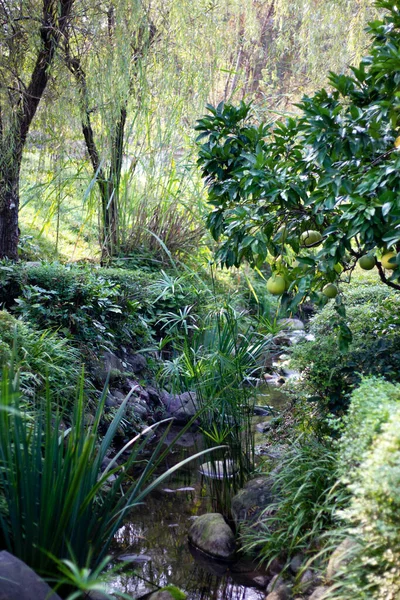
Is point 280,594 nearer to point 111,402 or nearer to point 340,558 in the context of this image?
point 340,558

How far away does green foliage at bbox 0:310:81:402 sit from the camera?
341 centimetres

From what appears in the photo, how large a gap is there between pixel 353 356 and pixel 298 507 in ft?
3.11

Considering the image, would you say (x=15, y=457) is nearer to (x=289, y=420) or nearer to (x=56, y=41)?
(x=289, y=420)

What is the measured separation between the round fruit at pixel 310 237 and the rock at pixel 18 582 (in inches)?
73.9

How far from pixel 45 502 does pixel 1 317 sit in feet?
6.61

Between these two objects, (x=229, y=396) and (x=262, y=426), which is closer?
(x=229, y=396)

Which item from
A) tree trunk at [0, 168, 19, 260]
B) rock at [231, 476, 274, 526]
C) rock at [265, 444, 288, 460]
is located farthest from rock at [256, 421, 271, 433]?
tree trunk at [0, 168, 19, 260]

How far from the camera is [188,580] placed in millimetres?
2832

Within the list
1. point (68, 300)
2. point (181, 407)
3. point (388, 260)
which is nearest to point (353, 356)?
point (388, 260)

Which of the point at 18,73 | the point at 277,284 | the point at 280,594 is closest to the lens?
the point at 280,594

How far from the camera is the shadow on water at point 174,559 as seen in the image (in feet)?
9.02

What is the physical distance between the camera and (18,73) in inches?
194

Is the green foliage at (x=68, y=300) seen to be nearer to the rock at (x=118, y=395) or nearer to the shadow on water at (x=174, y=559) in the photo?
the rock at (x=118, y=395)

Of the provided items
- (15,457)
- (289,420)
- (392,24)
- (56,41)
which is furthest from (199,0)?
(15,457)
